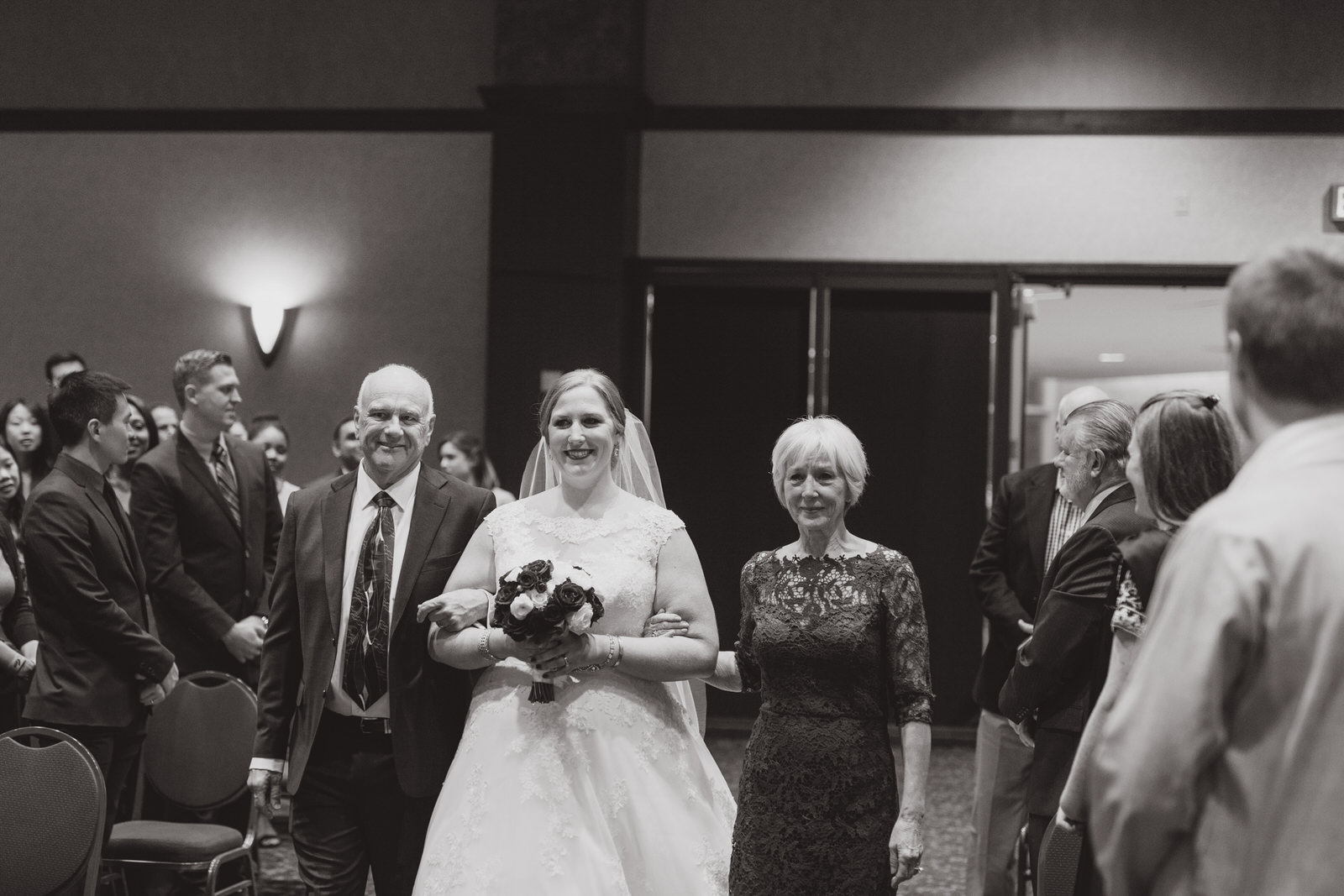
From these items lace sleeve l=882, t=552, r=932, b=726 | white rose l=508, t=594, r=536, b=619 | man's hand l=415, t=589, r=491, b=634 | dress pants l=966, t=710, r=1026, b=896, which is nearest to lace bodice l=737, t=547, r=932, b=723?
lace sleeve l=882, t=552, r=932, b=726

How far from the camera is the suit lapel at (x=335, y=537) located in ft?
10.6

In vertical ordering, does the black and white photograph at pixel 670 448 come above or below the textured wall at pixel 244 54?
below

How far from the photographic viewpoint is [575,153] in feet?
25.5

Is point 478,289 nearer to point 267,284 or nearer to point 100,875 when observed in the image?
point 267,284

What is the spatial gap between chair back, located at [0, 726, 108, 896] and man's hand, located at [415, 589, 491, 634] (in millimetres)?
1020

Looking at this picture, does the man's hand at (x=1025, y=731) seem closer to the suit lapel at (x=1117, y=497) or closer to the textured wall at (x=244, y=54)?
the suit lapel at (x=1117, y=497)

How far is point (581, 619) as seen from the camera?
2.79m

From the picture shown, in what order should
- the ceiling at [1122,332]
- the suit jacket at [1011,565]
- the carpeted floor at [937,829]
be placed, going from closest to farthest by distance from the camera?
1. the suit jacket at [1011,565]
2. the carpeted floor at [937,829]
3. the ceiling at [1122,332]

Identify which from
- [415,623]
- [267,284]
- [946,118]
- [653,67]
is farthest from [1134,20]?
[415,623]

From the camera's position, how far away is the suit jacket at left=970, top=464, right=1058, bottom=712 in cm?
441

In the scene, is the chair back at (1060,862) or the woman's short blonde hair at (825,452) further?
the woman's short blonde hair at (825,452)

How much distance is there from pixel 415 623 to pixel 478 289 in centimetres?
520

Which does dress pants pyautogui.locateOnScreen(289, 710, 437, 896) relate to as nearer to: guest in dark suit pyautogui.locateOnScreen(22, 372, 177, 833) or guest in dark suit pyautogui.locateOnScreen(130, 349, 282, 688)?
guest in dark suit pyautogui.locateOnScreen(22, 372, 177, 833)

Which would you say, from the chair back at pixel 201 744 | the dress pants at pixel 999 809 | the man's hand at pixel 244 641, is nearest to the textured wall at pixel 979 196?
the man's hand at pixel 244 641
